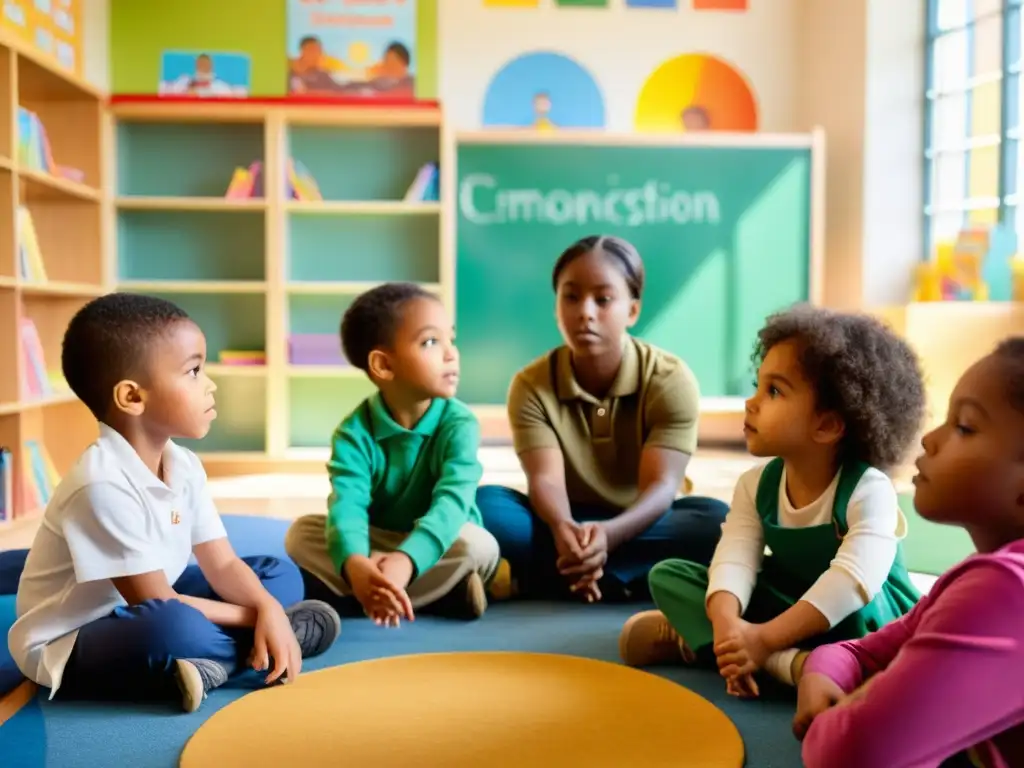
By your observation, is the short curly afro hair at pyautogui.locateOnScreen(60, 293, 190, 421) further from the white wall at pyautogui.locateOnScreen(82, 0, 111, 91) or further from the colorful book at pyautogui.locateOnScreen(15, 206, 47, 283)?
the white wall at pyautogui.locateOnScreen(82, 0, 111, 91)

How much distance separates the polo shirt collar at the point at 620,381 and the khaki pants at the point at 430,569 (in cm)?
31

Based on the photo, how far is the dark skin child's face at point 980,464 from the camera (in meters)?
0.88

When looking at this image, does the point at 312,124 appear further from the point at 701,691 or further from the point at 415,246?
the point at 701,691

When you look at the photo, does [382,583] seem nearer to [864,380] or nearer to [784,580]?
[784,580]

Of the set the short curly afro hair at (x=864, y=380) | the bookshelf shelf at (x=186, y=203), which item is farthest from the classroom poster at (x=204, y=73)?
the short curly afro hair at (x=864, y=380)

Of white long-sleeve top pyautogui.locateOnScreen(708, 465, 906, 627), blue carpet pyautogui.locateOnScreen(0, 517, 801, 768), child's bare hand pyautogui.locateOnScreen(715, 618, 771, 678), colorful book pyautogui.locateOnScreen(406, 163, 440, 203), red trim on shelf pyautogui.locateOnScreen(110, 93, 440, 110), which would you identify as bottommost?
blue carpet pyautogui.locateOnScreen(0, 517, 801, 768)

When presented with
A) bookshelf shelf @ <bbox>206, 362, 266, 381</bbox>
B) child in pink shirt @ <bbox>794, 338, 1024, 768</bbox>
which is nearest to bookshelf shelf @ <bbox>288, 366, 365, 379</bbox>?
bookshelf shelf @ <bbox>206, 362, 266, 381</bbox>

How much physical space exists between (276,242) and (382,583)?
8.27 ft

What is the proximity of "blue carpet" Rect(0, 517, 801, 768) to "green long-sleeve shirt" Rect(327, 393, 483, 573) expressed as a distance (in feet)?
0.53

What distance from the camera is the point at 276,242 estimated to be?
150 inches

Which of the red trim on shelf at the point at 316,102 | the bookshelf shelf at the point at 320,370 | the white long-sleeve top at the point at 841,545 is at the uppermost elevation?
the red trim on shelf at the point at 316,102

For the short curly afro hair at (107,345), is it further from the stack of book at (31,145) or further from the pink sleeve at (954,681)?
the stack of book at (31,145)

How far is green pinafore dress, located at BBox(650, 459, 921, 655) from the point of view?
4.40ft

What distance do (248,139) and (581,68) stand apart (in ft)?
5.01
